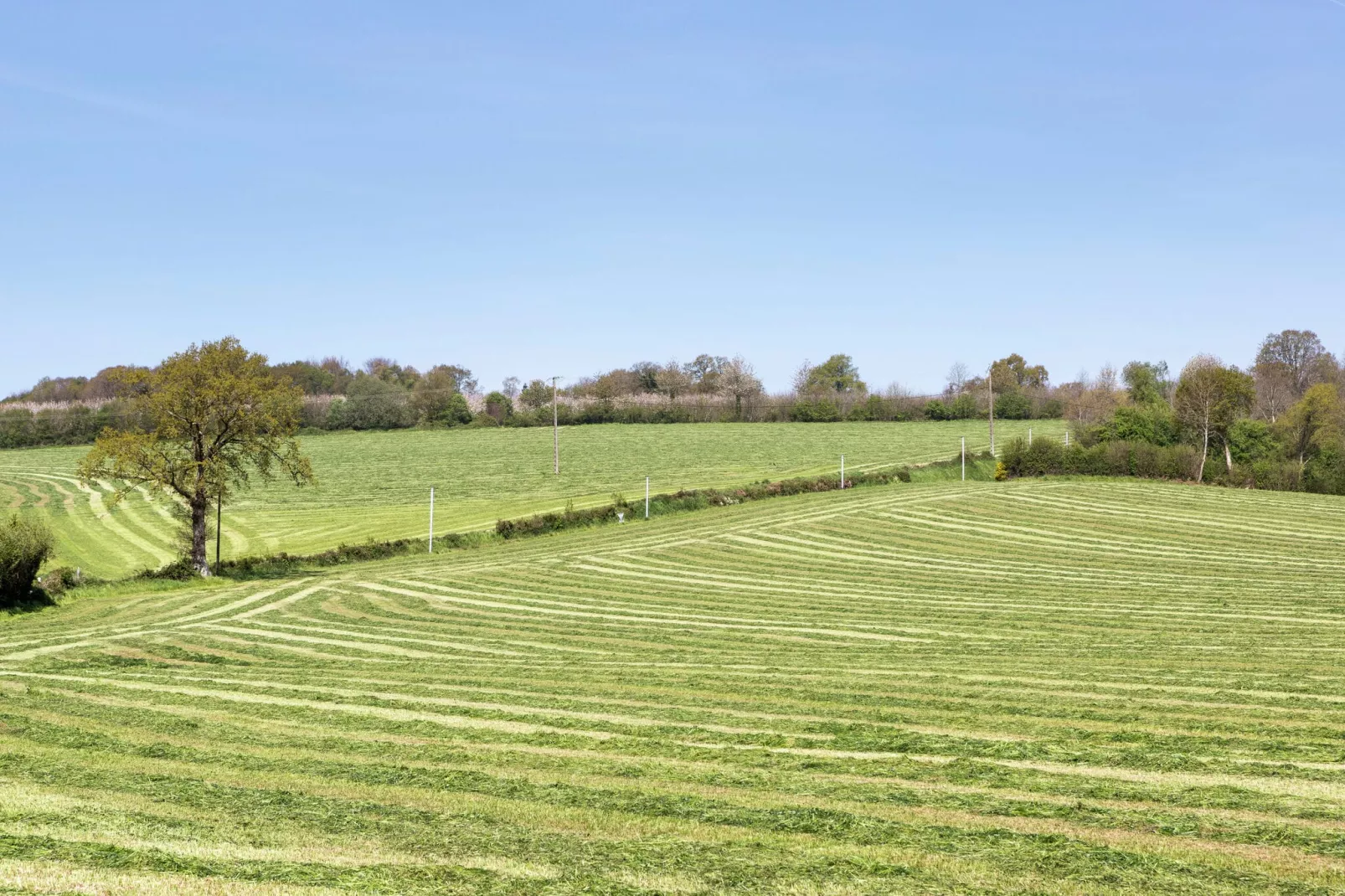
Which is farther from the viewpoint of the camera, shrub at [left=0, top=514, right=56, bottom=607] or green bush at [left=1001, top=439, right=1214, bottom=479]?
green bush at [left=1001, top=439, right=1214, bottom=479]

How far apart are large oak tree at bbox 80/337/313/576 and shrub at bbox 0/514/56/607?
3.89 m

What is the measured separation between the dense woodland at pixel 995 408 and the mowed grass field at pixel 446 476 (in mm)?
6423

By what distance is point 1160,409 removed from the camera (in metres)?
78.3

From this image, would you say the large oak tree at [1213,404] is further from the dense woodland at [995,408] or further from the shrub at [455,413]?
the shrub at [455,413]

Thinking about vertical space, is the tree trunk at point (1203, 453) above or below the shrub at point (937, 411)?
below

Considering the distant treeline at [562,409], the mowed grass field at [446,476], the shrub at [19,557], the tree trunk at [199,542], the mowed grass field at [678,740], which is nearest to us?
the mowed grass field at [678,740]

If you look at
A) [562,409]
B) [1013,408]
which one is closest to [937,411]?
[1013,408]

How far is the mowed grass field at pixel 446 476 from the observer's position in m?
57.9

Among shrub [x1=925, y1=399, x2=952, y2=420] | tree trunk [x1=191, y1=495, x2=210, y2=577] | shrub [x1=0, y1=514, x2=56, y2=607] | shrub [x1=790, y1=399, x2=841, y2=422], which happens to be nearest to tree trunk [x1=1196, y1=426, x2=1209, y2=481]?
shrub [x1=925, y1=399, x2=952, y2=420]

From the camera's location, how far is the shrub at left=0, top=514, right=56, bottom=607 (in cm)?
3375

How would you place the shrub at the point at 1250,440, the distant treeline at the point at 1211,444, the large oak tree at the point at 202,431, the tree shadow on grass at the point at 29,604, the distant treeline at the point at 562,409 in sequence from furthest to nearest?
the distant treeline at the point at 562,409 < the shrub at the point at 1250,440 < the distant treeline at the point at 1211,444 < the large oak tree at the point at 202,431 < the tree shadow on grass at the point at 29,604

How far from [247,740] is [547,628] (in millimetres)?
14296

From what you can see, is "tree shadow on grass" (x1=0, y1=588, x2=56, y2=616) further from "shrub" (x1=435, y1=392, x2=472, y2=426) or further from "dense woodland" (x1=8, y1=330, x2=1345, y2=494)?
Result: "shrub" (x1=435, y1=392, x2=472, y2=426)

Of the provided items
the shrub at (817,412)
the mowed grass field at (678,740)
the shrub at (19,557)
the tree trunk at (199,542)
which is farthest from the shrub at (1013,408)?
the shrub at (19,557)
